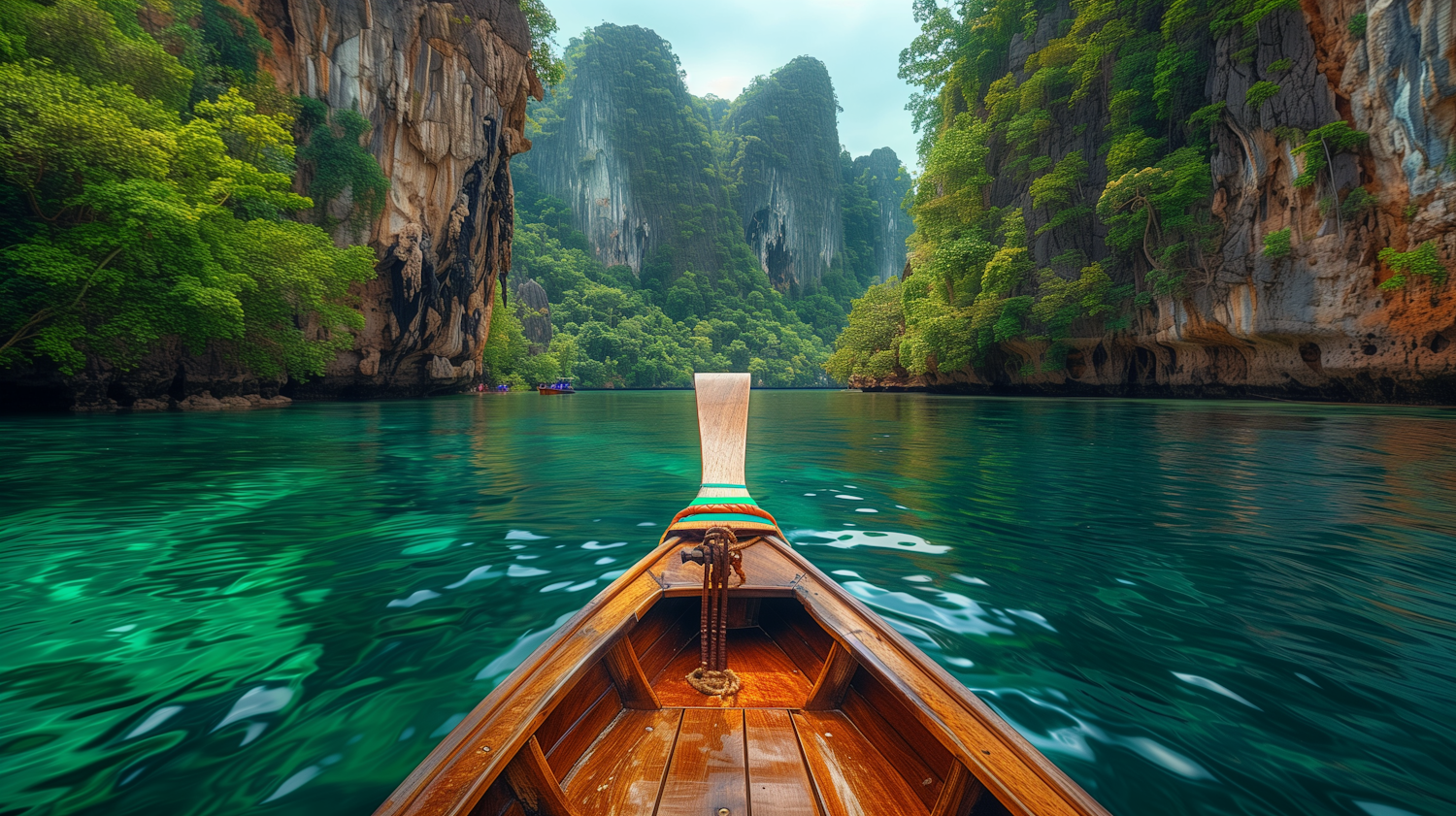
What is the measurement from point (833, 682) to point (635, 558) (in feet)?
8.28

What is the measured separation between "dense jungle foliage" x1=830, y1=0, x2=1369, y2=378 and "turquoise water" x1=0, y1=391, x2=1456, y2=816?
14.6 m

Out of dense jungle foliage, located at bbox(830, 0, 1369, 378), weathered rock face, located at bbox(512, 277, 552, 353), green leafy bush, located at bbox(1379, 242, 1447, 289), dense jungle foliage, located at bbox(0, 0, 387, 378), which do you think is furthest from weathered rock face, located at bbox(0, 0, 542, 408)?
green leafy bush, located at bbox(1379, 242, 1447, 289)

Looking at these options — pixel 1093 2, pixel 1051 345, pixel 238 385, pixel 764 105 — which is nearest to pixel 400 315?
pixel 238 385

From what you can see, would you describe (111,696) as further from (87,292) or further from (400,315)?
(400,315)

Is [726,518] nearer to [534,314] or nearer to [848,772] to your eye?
[848,772]

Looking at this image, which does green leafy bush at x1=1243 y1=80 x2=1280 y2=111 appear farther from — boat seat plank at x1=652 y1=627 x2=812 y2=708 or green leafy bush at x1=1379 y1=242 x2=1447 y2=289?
boat seat plank at x1=652 y1=627 x2=812 y2=708

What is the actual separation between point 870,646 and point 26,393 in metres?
19.5

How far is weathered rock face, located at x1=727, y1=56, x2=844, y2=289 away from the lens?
3484 inches

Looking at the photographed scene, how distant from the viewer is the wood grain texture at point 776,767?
1.64m

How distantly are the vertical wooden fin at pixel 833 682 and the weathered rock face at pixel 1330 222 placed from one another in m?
19.4

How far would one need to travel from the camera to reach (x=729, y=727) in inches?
81.1

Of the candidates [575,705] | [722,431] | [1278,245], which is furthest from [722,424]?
[1278,245]

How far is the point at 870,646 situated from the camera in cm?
211

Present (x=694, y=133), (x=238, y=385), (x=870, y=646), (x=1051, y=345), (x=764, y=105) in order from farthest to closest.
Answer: (x=764, y=105)
(x=694, y=133)
(x=1051, y=345)
(x=238, y=385)
(x=870, y=646)
